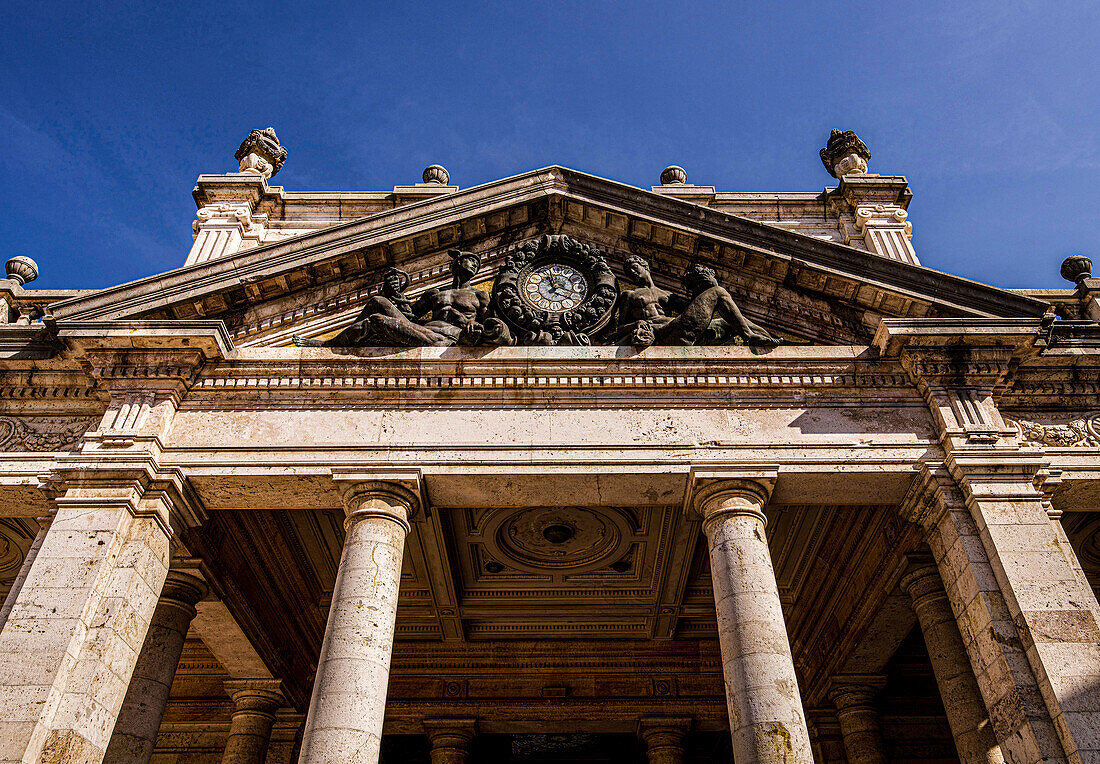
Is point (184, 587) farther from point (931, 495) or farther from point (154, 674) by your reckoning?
point (931, 495)

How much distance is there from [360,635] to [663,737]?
7.97 m

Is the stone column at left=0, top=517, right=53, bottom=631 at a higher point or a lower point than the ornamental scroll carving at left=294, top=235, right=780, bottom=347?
lower

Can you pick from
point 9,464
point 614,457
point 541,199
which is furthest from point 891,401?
point 9,464

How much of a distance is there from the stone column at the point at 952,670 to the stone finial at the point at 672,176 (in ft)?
30.3

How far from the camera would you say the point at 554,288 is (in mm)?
10836

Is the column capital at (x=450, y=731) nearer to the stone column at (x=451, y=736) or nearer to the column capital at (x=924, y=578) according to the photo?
the stone column at (x=451, y=736)

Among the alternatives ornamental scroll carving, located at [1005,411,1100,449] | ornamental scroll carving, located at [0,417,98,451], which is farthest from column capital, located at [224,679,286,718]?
ornamental scroll carving, located at [1005,411,1100,449]

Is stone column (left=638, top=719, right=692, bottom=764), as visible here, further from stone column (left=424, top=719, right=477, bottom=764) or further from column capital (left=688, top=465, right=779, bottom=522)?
column capital (left=688, top=465, right=779, bottom=522)

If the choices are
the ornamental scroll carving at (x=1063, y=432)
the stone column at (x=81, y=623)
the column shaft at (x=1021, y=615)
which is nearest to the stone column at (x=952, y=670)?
the column shaft at (x=1021, y=615)

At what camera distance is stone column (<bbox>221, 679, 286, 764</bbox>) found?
12.3m

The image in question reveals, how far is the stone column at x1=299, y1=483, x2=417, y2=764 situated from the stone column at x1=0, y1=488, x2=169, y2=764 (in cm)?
205

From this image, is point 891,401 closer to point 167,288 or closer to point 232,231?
point 167,288

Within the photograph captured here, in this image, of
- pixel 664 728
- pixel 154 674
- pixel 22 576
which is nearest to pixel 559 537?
pixel 664 728

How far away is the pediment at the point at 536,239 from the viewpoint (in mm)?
10070
